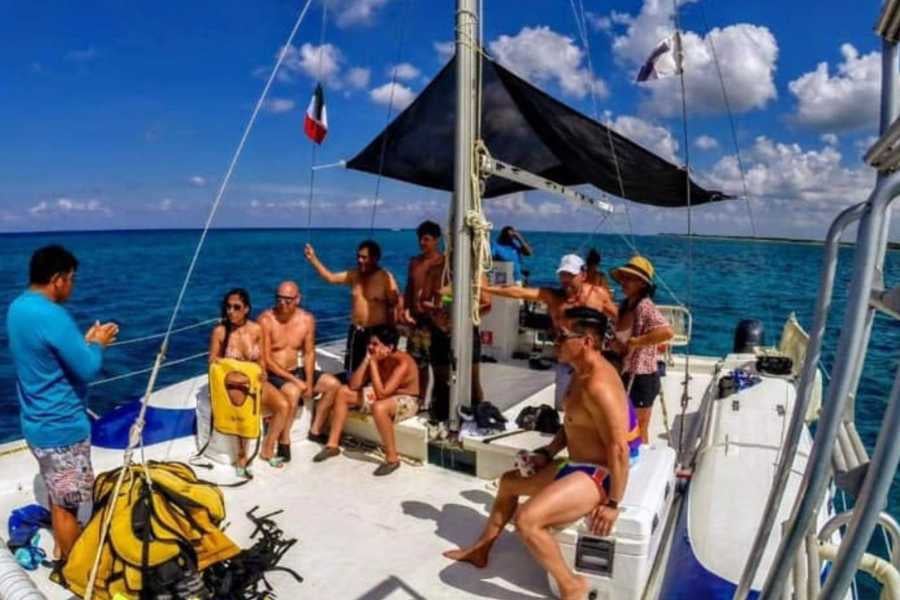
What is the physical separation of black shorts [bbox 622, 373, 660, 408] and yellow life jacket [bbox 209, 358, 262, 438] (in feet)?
8.30

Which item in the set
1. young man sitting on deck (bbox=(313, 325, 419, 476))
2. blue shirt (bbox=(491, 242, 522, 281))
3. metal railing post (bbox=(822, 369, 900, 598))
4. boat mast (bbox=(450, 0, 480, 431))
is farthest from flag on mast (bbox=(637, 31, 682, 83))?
metal railing post (bbox=(822, 369, 900, 598))

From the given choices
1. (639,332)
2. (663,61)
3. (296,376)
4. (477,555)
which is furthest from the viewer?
(663,61)

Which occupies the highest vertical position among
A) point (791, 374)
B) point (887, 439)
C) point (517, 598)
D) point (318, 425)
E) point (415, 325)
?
point (887, 439)

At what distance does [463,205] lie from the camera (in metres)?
4.17

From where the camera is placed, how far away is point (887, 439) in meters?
0.82

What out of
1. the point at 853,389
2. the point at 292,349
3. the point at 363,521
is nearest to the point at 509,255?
the point at 292,349

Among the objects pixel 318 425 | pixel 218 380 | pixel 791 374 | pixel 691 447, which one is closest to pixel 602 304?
pixel 691 447

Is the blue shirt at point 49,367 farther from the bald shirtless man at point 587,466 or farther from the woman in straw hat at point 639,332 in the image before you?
the woman in straw hat at point 639,332

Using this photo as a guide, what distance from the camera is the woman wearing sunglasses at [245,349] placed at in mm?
4441

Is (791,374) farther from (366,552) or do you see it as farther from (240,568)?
(240,568)

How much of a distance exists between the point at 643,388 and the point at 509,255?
395cm

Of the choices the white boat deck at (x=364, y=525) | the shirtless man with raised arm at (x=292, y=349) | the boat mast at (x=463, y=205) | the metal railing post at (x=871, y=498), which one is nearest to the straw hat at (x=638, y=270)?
the boat mast at (x=463, y=205)

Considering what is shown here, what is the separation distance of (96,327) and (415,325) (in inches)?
102

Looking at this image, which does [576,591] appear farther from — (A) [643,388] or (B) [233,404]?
(B) [233,404]
